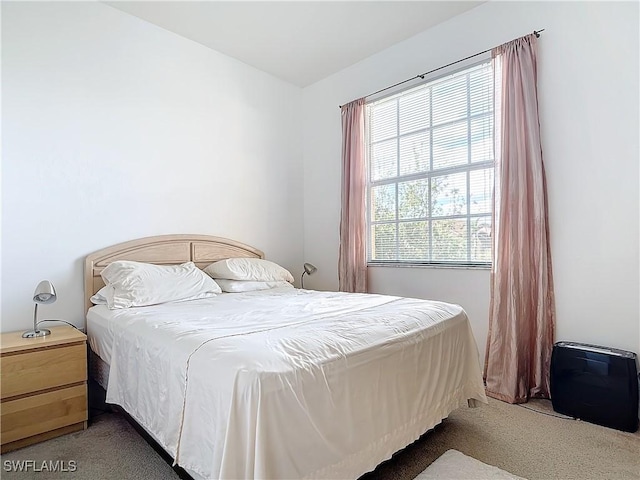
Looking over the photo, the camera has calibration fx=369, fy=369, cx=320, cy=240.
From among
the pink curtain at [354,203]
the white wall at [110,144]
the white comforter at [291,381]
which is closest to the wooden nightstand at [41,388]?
the white comforter at [291,381]

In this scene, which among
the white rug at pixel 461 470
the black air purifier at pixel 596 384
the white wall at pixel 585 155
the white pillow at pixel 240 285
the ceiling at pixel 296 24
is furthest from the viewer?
the white pillow at pixel 240 285

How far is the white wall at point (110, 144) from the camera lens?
7.93 feet

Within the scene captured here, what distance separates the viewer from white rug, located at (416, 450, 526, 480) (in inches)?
64.7

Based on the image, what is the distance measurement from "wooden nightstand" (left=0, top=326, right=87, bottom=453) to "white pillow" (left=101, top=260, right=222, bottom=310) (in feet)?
1.09

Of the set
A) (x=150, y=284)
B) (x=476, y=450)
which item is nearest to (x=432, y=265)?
(x=476, y=450)

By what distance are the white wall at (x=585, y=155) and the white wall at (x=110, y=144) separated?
6.88 feet

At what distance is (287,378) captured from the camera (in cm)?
A: 122

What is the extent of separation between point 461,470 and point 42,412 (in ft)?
7.07

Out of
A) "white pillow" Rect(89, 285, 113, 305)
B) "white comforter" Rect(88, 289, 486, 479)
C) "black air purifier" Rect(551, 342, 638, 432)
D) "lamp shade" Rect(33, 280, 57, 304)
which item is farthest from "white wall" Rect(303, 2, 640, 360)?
"lamp shade" Rect(33, 280, 57, 304)

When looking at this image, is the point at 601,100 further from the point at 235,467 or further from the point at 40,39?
the point at 40,39

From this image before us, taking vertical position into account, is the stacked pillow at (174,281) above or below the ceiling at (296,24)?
below

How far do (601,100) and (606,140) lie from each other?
261mm

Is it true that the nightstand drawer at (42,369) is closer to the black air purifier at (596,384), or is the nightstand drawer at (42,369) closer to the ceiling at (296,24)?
the ceiling at (296,24)

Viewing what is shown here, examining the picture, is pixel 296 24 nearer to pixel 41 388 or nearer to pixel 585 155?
pixel 585 155
